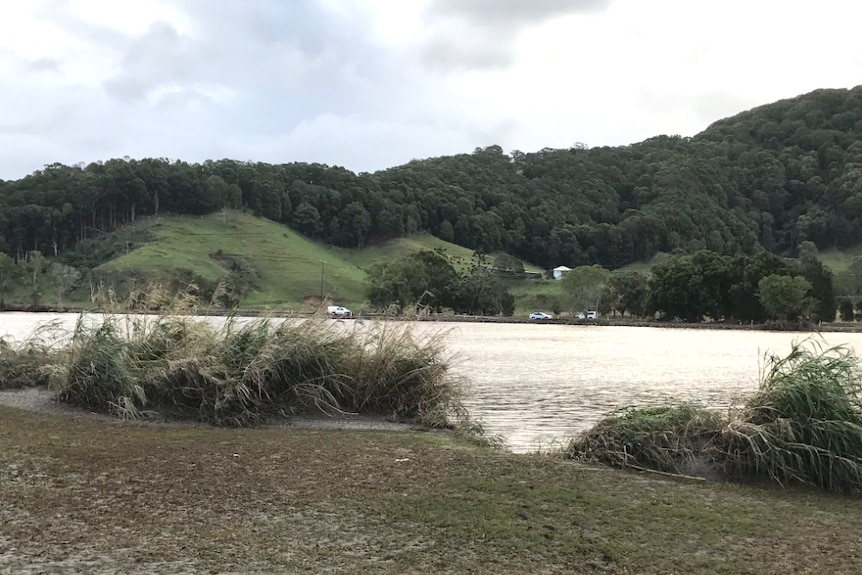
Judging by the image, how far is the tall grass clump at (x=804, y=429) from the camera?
9148 mm

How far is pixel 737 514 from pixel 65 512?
6.17 m

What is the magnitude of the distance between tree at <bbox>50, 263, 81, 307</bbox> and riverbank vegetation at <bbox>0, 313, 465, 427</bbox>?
10926 centimetres

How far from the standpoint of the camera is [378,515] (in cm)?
702

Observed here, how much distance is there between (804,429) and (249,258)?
146 m

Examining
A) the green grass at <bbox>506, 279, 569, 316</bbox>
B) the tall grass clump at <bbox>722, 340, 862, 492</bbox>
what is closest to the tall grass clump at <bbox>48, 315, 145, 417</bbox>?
the tall grass clump at <bbox>722, 340, 862, 492</bbox>

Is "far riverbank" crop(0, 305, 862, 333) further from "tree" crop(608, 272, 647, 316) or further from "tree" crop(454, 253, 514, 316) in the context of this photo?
"tree" crop(454, 253, 514, 316)

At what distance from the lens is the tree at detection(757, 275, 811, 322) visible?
92.8m

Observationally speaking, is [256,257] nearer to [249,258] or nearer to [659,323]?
[249,258]

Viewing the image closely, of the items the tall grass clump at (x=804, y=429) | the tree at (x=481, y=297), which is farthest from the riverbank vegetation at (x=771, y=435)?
the tree at (x=481, y=297)

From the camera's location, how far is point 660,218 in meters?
188

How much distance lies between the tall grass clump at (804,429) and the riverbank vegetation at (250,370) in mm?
5252

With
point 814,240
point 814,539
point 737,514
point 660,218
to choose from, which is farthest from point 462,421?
point 814,240

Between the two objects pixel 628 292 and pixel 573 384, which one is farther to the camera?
pixel 628 292

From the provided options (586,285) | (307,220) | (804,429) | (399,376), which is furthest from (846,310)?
(804,429)
